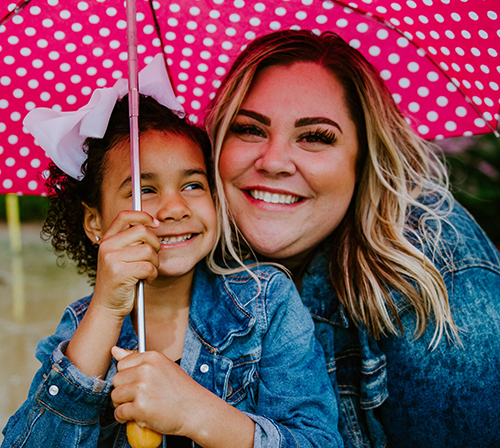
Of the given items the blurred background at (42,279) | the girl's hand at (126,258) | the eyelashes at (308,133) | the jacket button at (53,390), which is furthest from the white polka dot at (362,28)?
the blurred background at (42,279)

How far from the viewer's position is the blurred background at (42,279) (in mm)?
4203

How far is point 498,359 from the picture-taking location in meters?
1.98

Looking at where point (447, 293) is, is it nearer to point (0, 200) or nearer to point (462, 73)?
point (462, 73)

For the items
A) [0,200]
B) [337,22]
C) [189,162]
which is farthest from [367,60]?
[0,200]

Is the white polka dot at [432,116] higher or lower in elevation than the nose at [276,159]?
higher

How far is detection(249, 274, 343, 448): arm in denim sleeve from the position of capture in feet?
5.86

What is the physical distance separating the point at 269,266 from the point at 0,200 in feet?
33.5

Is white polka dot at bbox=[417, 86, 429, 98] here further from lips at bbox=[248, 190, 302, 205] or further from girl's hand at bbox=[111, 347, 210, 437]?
girl's hand at bbox=[111, 347, 210, 437]

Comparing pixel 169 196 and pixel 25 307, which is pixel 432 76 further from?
pixel 25 307

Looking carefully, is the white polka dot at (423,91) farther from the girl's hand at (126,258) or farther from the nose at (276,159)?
the girl's hand at (126,258)

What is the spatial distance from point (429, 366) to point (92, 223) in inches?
60.9

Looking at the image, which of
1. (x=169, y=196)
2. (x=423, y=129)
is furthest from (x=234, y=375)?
(x=423, y=129)

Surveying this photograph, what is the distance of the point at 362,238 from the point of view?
236 cm

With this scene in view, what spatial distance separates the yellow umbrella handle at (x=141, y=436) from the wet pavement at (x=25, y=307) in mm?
2229
